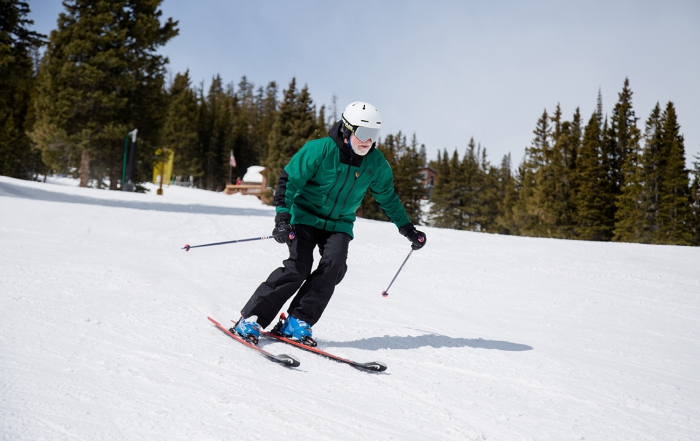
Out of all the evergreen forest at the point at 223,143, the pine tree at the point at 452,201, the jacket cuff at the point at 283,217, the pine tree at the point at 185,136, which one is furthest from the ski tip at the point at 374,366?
the pine tree at the point at 452,201

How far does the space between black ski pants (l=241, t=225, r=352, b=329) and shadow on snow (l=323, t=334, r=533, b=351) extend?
0.42 m

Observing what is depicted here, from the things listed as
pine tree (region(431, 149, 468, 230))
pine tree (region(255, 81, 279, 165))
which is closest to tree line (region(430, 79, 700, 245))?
pine tree (region(431, 149, 468, 230))

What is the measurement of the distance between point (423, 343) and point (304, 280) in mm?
1220

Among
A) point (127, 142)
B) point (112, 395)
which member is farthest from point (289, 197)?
point (127, 142)

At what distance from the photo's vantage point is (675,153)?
38.4m

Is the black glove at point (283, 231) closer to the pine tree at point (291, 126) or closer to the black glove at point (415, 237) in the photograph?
the black glove at point (415, 237)

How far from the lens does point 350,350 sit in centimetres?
404

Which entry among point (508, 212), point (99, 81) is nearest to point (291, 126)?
point (99, 81)

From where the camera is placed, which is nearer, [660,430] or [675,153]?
[660,430]

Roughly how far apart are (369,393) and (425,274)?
5.03m

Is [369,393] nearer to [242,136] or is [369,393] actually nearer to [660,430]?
[660,430]

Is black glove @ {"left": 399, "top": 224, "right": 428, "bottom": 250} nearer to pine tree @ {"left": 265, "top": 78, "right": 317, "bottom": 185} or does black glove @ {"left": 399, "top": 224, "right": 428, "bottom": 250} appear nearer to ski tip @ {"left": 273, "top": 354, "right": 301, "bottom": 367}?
ski tip @ {"left": 273, "top": 354, "right": 301, "bottom": 367}

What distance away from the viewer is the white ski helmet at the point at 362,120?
386 cm

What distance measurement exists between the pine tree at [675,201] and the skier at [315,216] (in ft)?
127
